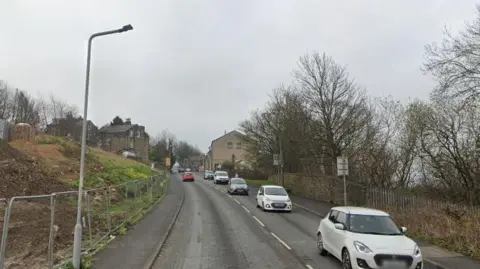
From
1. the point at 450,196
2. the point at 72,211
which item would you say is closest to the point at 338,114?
the point at 450,196

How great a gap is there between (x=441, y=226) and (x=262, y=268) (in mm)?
7734

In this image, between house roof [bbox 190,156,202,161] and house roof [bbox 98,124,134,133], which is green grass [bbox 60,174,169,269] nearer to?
house roof [bbox 98,124,134,133]

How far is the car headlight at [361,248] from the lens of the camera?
9.82 meters

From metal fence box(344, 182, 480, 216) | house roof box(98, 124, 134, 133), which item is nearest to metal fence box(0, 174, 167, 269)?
metal fence box(344, 182, 480, 216)

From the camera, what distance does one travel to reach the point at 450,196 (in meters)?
23.3

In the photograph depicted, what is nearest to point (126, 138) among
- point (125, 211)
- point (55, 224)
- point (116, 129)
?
point (116, 129)

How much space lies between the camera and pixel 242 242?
50.2 ft

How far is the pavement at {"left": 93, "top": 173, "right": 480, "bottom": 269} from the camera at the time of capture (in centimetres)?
1149

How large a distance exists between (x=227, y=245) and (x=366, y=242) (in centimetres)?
568

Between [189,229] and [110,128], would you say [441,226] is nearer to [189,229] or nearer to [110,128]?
[189,229]

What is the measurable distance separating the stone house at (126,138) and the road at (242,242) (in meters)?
93.9

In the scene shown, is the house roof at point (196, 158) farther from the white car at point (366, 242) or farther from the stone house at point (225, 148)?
the white car at point (366, 242)

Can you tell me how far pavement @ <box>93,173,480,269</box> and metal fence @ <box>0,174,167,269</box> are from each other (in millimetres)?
974

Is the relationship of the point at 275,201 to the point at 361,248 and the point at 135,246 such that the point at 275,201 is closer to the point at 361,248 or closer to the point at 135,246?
the point at 135,246
